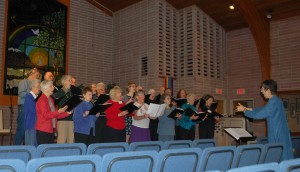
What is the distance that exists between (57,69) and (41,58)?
0.64m

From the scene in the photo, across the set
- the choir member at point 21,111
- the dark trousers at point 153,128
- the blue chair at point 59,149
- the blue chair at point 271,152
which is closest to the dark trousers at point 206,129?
the dark trousers at point 153,128

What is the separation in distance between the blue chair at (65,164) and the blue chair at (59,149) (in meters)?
0.93

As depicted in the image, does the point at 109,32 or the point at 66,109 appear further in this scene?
the point at 109,32

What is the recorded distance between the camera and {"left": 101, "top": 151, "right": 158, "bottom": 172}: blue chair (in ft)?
7.68

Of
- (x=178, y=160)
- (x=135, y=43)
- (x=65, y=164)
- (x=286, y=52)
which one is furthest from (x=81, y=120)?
(x=286, y=52)

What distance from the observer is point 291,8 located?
10219 mm

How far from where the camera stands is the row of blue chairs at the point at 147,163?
1.99 meters

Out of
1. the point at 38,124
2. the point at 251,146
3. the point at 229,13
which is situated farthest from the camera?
the point at 229,13

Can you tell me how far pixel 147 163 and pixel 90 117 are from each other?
320 centimetres

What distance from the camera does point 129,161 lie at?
8.00ft

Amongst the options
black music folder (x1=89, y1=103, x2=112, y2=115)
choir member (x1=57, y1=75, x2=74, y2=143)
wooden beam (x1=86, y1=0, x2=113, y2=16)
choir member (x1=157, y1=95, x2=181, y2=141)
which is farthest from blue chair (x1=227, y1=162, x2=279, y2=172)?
wooden beam (x1=86, y1=0, x2=113, y2=16)

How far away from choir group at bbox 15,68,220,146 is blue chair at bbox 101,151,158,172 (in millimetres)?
2393

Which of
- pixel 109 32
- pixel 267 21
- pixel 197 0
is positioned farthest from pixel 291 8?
pixel 109 32

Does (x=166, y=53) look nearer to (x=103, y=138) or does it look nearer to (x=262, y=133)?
(x=262, y=133)
